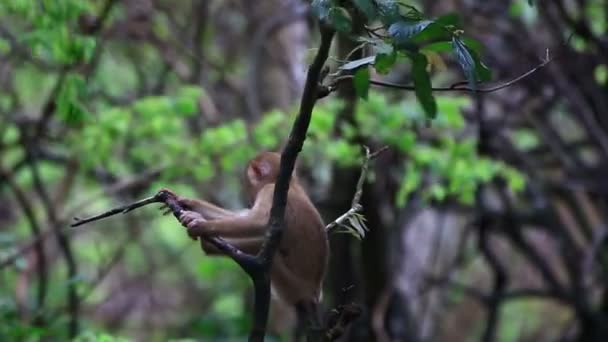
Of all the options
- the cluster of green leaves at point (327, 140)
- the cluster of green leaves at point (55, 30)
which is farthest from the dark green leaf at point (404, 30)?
the cluster of green leaves at point (327, 140)

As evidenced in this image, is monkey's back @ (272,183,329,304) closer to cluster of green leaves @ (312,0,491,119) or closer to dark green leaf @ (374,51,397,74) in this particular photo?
cluster of green leaves @ (312,0,491,119)

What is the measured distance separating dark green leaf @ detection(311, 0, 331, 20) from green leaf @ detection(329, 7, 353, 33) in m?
0.01

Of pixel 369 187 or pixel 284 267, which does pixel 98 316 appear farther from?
pixel 284 267

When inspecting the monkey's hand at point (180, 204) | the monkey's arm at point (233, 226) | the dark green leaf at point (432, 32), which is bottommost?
the monkey's arm at point (233, 226)

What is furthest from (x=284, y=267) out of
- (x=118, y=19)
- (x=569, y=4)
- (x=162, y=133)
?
(x=569, y=4)

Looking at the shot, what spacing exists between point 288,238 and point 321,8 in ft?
2.19

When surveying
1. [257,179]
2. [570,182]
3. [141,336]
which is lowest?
[141,336]

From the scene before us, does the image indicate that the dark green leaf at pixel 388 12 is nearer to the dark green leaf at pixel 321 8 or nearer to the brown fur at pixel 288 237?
the dark green leaf at pixel 321 8

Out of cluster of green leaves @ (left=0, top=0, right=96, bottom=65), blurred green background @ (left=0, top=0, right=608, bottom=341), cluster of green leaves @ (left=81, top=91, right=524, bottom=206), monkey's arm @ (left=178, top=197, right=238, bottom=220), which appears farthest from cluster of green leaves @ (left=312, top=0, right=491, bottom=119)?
cluster of green leaves @ (left=81, top=91, right=524, bottom=206)

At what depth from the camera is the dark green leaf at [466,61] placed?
6.15ft

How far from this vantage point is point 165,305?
9.77 m

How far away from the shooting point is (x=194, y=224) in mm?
2131

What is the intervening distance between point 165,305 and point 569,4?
4.75 metres

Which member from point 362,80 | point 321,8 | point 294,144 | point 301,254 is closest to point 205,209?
point 301,254
